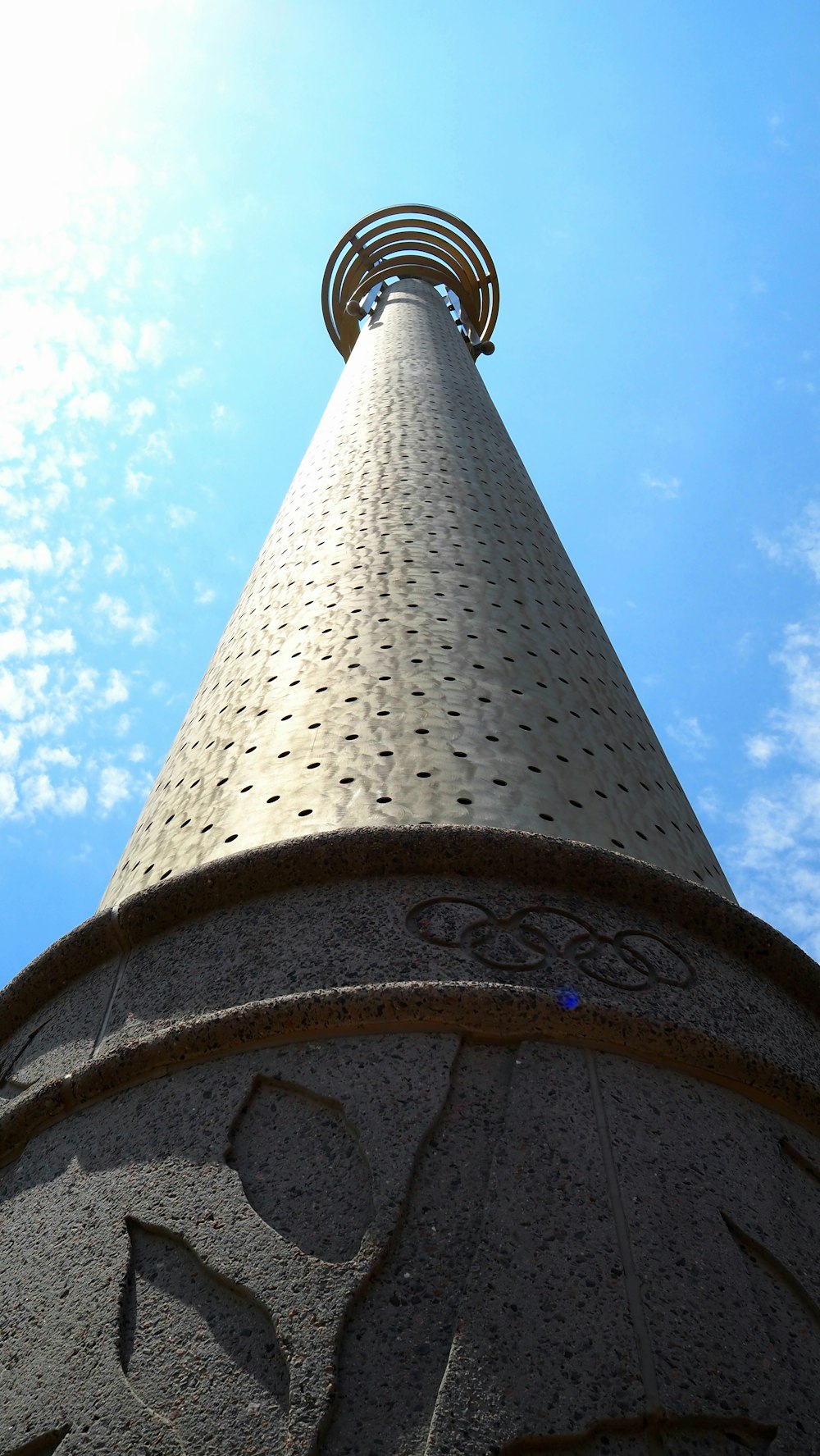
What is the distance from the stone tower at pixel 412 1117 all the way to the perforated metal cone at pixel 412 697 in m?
0.03

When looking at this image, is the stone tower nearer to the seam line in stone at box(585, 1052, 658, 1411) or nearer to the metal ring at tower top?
the seam line in stone at box(585, 1052, 658, 1411)

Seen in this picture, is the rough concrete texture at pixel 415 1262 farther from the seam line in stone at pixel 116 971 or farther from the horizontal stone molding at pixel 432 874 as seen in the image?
the horizontal stone molding at pixel 432 874

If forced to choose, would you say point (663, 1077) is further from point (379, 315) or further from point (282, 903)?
point (379, 315)

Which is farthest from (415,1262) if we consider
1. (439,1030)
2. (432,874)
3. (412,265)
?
(412,265)

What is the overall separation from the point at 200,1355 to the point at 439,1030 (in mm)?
1101

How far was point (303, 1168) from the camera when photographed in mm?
3094

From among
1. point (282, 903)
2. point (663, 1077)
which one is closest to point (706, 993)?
point (663, 1077)

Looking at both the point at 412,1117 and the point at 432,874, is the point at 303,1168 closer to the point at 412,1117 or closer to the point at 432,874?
the point at 412,1117

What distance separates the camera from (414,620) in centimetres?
625

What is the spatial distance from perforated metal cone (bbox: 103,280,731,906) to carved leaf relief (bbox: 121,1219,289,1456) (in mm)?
1841

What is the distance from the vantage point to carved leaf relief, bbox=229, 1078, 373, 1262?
2.91 meters

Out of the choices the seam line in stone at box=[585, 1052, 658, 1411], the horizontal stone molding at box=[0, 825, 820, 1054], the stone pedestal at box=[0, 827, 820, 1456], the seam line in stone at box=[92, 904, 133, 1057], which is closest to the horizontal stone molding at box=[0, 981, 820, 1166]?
the stone pedestal at box=[0, 827, 820, 1456]

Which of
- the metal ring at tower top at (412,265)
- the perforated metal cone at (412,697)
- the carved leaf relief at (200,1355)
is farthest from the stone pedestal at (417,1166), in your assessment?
the metal ring at tower top at (412,265)

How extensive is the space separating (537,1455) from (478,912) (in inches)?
68.6
